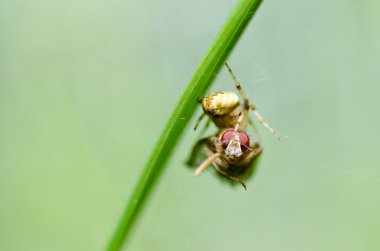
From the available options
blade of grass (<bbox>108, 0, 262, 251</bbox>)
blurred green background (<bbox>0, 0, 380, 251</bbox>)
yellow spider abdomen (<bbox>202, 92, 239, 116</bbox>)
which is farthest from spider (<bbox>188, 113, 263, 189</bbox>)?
blurred green background (<bbox>0, 0, 380, 251</bbox>)

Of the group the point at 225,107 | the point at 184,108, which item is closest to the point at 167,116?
the point at 225,107

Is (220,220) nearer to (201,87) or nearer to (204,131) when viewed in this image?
(204,131)

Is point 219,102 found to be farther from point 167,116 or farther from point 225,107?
point 167,116

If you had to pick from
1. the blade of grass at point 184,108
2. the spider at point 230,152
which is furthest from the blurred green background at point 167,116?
the blade of grass at point 184,108

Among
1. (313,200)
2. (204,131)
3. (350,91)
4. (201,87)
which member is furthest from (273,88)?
(201,87)

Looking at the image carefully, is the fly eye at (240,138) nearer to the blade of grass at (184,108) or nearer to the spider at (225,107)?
the spider at (225,107)

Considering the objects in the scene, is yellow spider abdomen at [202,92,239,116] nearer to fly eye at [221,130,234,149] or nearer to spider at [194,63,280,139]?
spider at [194,63,280,139]
